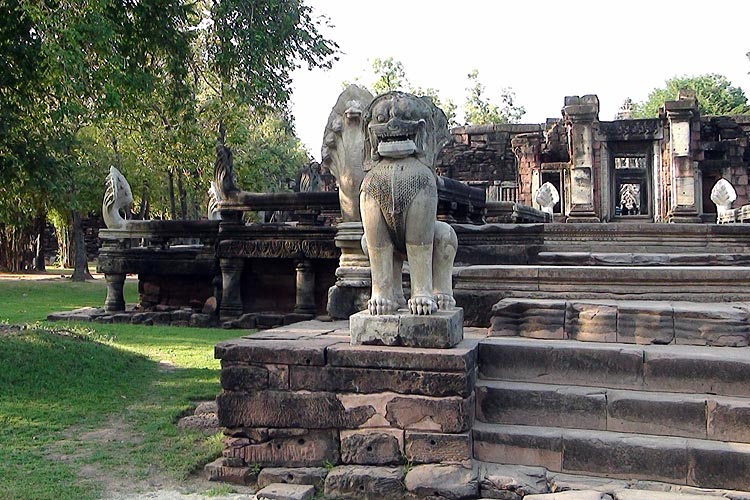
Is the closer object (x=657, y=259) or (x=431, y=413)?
(x=431, y=413)

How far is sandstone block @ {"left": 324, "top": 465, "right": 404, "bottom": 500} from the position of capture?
12.7ft

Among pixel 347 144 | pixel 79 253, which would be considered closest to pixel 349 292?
pixel 347 144

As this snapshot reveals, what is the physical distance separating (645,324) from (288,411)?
2400 mm

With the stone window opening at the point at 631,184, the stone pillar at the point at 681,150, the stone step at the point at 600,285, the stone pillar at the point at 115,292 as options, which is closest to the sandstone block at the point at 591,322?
the stone step at the point at 600,285

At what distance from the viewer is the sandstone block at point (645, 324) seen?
451 cm

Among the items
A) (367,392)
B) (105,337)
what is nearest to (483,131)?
(105,337)

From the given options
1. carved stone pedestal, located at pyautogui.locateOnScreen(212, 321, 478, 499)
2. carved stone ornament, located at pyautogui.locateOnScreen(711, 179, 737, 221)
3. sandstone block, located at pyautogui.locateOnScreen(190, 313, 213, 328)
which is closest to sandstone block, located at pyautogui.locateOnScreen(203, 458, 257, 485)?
carved stone pedestal, located at pyautogui.locateOnScreen(212, 321, 478, 499)

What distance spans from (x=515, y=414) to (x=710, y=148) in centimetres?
2111

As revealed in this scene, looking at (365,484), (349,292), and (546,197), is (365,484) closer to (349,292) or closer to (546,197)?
(349,292)

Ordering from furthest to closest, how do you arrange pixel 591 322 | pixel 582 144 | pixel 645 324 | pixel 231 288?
pixel 582 144 → pixel 231 288 → pixel 591 322 → pixel 645 324

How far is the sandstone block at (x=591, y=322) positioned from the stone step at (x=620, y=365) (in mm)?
129

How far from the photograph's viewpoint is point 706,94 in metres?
52.4

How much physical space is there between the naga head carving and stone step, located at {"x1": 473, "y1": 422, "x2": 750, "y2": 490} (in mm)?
1782

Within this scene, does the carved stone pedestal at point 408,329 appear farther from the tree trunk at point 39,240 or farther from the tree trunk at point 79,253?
the tree trunk at point 39,240
